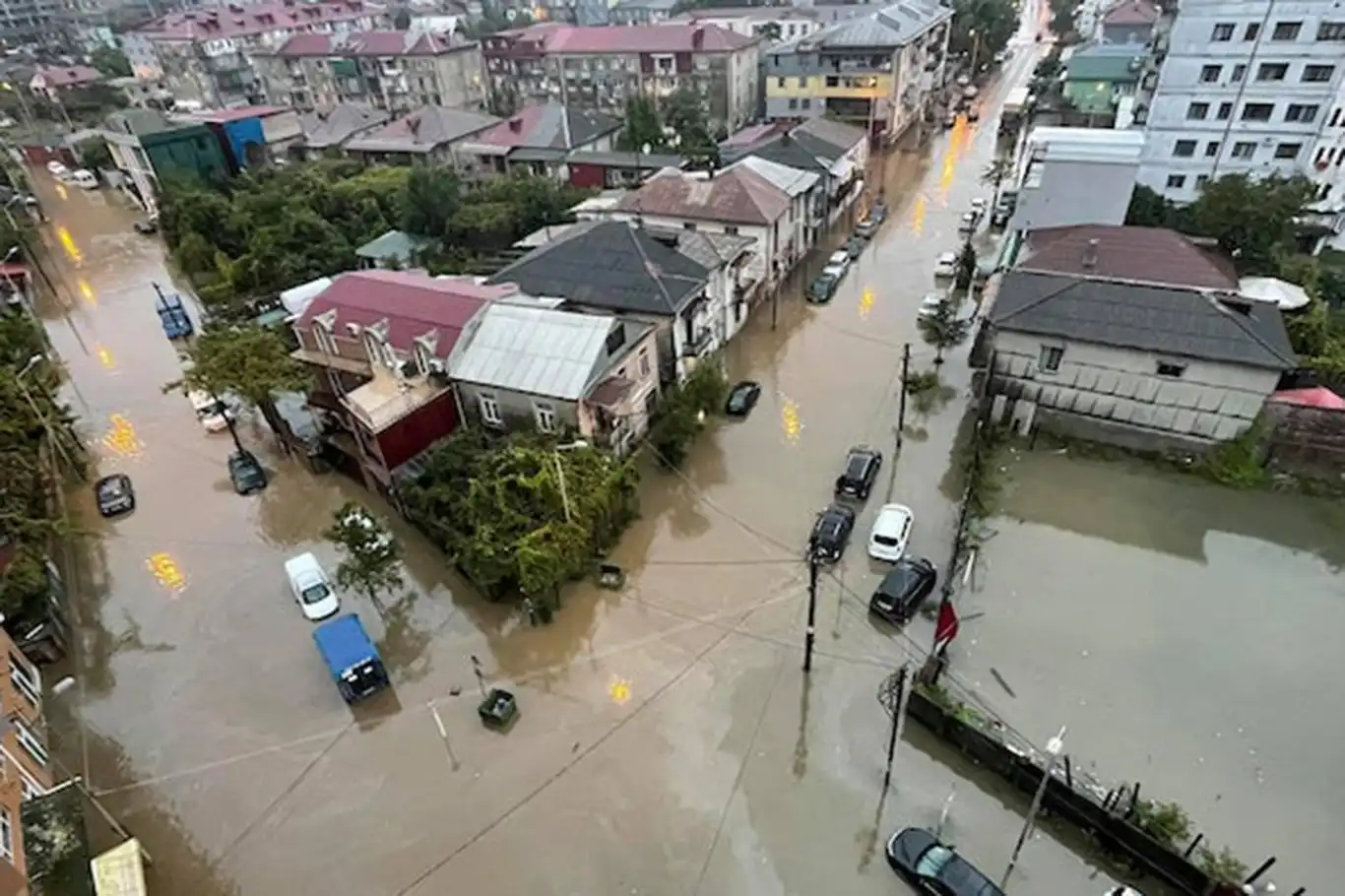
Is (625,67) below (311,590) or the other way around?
the other way around

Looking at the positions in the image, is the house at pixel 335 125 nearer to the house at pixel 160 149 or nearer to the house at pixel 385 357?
the house at pixel 160 149

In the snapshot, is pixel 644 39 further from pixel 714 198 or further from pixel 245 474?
pixel 245 474

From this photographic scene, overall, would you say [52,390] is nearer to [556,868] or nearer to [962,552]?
[556,868]

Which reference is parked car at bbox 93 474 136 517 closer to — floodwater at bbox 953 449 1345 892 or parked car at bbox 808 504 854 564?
parked car at bbox 808 504 854 564

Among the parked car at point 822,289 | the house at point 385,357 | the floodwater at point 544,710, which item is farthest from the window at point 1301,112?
the house at point 385,357

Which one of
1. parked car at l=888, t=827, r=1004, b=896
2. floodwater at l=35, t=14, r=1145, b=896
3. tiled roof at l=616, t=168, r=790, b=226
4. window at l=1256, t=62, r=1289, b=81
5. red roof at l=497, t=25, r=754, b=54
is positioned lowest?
floodwater at l=35, t=14, r=1145, b=896

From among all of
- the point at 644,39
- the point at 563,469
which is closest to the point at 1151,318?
the point at 563,469

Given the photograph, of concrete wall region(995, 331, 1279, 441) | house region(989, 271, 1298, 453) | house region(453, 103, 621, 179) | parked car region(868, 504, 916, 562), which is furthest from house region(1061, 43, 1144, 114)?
parked car region(868, 504, 916, 562)
